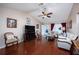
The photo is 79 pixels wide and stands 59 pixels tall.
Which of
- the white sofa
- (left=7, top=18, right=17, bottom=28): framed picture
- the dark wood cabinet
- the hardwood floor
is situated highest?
(left=7, top=18, right=17, bottom=28): framed picture

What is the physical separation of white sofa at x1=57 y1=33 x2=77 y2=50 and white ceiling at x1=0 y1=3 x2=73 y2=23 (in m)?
0.38

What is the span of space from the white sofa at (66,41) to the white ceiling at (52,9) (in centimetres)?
38

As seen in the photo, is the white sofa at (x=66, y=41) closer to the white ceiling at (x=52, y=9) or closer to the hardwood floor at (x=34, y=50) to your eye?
the hardwood floor at (x=34, y=50)

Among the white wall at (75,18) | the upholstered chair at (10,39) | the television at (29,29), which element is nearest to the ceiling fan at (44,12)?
the television at (29,29)

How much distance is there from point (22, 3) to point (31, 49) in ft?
3.41

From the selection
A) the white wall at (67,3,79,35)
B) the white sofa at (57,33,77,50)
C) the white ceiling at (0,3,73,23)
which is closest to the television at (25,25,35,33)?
the white ceiling at (0,3,73,23)

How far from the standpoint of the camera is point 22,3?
2340 mm

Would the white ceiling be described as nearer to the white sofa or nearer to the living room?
the living room

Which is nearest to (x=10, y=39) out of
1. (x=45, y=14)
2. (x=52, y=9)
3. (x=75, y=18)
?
(x=45, y=14)

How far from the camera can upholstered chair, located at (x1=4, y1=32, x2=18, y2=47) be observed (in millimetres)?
2334

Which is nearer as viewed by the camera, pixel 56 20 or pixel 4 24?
pixel 4 24

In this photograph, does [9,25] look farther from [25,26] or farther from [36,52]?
[36,52]

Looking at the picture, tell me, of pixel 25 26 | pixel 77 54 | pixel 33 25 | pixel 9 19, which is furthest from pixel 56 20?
pixel 9 19

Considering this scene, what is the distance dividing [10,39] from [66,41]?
1286mm
